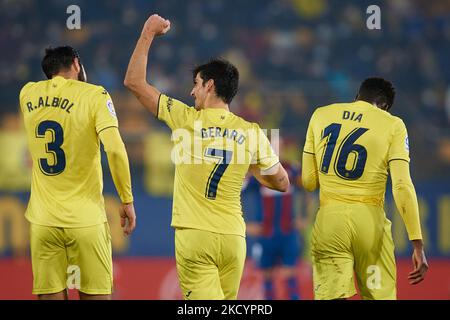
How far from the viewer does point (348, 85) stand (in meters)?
15.1

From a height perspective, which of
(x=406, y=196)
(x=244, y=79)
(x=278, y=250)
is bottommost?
(x=278, y=250)

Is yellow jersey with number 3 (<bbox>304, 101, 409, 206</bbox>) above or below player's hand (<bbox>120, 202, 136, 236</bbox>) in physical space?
above

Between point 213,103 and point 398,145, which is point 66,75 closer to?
point 213,103

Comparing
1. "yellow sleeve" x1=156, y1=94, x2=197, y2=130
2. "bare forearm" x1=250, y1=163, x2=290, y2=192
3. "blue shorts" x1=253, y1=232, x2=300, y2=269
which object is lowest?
"blue shorts" x1=253, y1=232, x2=300, y2=269

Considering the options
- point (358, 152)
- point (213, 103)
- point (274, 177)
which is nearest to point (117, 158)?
point (213, 103)

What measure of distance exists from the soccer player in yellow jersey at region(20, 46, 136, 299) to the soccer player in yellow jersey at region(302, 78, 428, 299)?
128cm

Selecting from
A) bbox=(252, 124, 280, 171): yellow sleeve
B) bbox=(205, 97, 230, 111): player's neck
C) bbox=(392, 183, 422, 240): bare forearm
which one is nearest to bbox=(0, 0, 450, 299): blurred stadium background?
bbox=(392, 183, 422, 240): bare forearm

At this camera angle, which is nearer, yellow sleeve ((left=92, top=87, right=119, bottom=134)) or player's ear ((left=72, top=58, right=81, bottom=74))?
yellow sleeve ((left=92, top=87, right=119, bottom=134))

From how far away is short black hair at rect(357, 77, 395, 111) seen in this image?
6551 mm

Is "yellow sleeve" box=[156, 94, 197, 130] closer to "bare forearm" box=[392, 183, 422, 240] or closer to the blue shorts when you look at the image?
"bare forearm" box=[392, 183, 422, 240]

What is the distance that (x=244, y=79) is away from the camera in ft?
55.1

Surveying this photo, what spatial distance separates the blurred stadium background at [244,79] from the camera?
1274 centimetres

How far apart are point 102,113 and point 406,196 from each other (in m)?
1.98

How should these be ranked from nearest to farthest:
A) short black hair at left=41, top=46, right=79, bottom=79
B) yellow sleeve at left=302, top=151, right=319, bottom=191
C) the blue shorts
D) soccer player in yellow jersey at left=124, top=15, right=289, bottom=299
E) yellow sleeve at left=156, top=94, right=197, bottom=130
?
soccer player in yellow jersey at left=124, top=15, right=289, bottom=299 → yellow sleeve at left=156, top=94, right=197, bottom=130 → short black hair at left=41, top=46, right=79, bottom=79 → yellow sleeve at left=302, top=151, right=319, bottom=191 → the blue shorts
